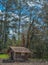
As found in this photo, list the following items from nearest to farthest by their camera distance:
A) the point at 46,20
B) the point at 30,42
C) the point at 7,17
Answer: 1. the point at 46,20
2. the point at 30,42
3. the point at 7,17

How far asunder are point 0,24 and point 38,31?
21.3 ft

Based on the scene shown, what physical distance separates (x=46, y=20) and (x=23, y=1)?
533cm

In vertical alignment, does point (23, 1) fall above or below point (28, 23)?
above

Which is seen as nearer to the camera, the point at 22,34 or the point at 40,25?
the point at 40,25

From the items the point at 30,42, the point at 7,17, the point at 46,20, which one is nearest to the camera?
the point at 46,20

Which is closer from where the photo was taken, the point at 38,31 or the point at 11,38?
the point at 38,31

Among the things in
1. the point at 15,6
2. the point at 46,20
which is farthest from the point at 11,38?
the point at 46,20

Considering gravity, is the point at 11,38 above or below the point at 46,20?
below

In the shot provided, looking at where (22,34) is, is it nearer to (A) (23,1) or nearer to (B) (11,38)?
(B) (11,38)

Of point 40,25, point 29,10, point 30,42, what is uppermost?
point 29,10

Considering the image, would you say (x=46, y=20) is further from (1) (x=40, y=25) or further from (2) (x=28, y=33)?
(2) (x=28, y=33)

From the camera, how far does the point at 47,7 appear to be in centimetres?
2633

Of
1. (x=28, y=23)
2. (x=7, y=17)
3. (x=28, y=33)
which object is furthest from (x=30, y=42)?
(x=7, y=17)

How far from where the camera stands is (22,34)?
29891mm
